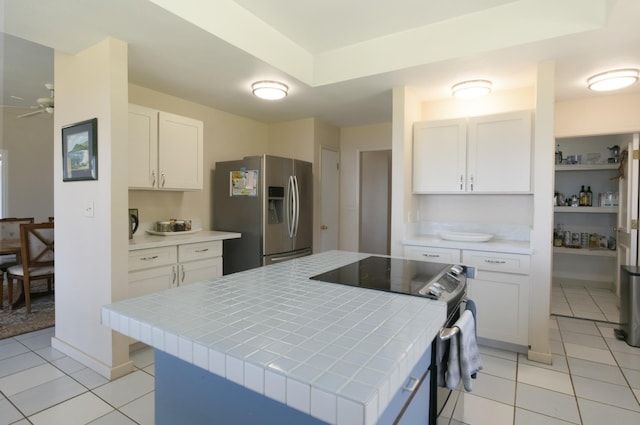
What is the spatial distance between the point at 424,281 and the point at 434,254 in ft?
5.58

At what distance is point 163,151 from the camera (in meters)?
3.16

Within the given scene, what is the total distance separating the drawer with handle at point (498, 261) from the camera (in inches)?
108

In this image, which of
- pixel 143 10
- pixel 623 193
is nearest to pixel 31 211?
pixel 143 10

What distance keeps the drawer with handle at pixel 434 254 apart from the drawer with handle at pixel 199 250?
6.05 feet

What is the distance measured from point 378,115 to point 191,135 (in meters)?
2.29

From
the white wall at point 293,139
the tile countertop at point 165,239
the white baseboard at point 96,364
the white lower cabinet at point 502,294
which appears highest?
the white wall at point 293,139

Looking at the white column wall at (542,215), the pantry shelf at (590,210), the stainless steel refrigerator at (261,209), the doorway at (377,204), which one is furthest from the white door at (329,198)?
the pantry shelf at (590,210)

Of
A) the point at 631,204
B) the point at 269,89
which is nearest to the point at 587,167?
the point at 631,204

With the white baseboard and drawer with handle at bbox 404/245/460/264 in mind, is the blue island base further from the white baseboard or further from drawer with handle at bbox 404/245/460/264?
drawer with handle at bbox 404/245/460/264

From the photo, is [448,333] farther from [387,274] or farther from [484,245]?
[484,245]

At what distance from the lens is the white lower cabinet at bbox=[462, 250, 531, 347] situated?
2.75 m

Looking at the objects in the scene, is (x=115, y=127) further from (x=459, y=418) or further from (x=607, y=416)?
(x=607, y=416)

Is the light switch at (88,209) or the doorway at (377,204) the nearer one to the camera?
the light switch at (88,209)

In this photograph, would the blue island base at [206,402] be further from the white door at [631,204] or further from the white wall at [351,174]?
the white door at [631,204]
